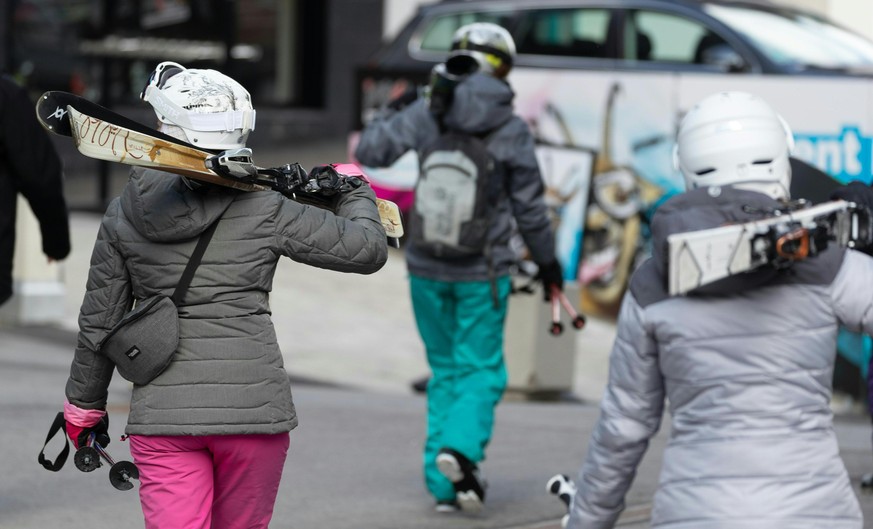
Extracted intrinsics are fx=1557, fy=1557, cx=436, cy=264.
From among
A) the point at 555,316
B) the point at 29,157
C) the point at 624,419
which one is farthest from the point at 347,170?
the point at 555,316

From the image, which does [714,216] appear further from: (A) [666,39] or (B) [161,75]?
(A) [666,39]

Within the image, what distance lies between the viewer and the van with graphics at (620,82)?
400 inches

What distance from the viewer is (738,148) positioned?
3.21m

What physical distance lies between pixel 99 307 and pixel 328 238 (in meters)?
0.58

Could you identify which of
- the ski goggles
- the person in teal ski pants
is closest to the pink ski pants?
the ski goggles

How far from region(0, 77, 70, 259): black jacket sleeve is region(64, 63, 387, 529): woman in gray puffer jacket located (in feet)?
6.65

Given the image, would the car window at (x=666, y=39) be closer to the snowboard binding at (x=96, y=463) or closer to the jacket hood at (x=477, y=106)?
the jacket hood at (x=477, y=106)

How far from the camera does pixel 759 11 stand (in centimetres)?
1073

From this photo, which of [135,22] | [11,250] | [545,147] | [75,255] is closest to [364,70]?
[545,147]

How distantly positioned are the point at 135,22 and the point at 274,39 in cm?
217

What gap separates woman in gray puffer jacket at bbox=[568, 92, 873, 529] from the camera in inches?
120

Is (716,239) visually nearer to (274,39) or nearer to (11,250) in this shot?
(11,250)

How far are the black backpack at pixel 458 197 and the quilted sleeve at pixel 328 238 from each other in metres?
2.05

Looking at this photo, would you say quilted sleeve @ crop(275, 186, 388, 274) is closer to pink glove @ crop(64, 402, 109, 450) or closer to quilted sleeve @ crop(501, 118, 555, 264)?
pink glove @ crop(64, 402, 109, 450)
